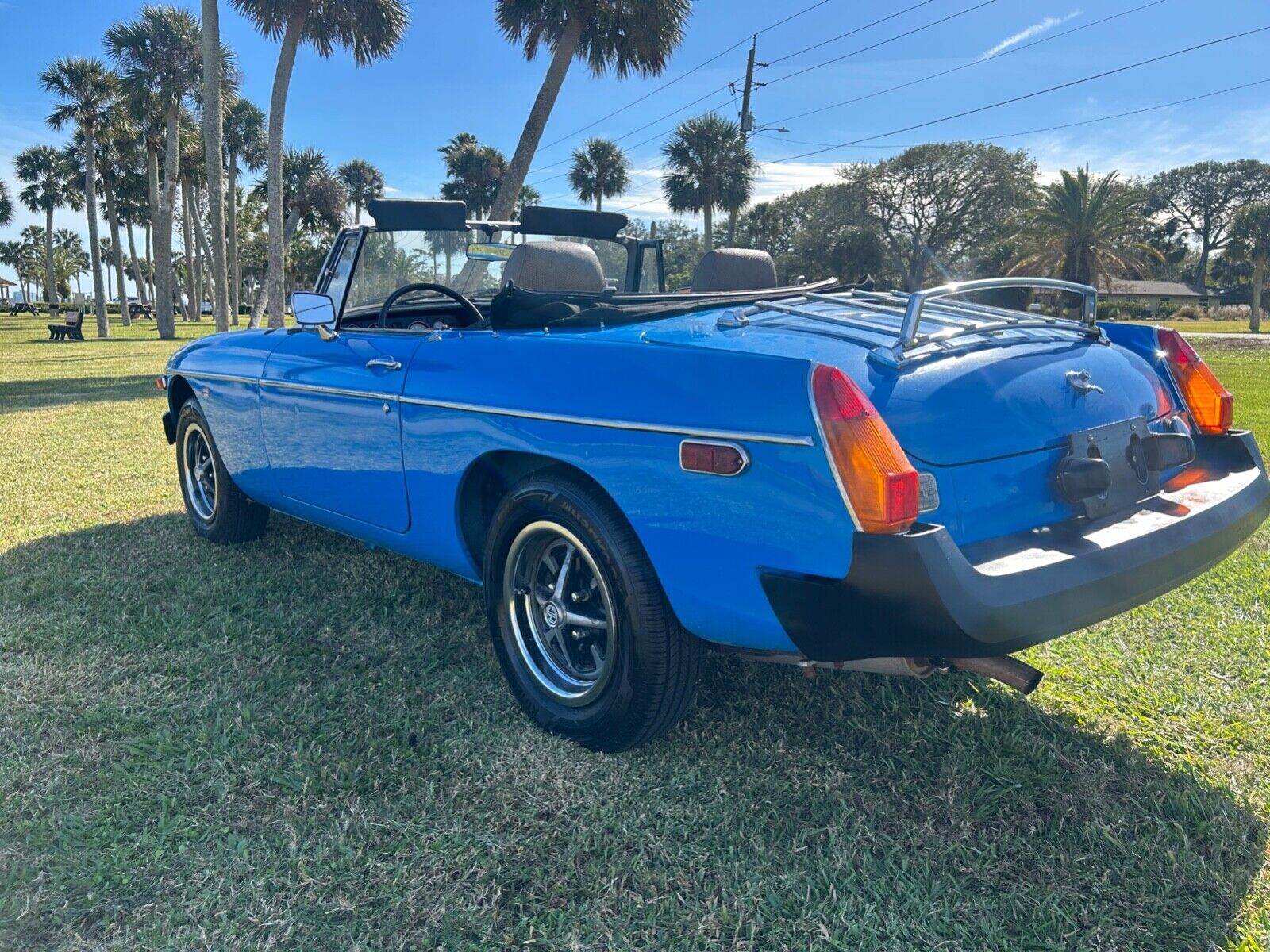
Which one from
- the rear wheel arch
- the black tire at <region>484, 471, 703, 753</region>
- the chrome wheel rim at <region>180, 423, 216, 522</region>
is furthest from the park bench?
the black tire at <region>484, 471, 703, 753</region>

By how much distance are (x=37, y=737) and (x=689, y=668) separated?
1.94 m

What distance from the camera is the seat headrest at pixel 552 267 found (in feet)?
10.4

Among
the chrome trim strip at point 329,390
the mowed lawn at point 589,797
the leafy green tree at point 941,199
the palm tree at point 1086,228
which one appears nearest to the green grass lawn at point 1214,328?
the palm tree at point 1086,228

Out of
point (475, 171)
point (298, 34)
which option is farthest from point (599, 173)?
point (298, 34)

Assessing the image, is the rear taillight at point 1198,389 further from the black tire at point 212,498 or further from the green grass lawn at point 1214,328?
the green grass lawn at point 1214,328

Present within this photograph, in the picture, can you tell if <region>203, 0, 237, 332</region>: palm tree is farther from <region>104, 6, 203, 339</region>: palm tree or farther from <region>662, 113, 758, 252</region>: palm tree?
<region>662, 113, 758, 252</region>: palm tree

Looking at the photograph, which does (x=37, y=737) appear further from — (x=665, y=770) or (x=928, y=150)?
(x=928, y=150)

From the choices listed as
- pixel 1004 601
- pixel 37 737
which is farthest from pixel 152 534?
pixel 1004 601

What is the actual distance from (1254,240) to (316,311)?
51049 mm

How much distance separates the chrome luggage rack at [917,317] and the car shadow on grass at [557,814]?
114 centimetres

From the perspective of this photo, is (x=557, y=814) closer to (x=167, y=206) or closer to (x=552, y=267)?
(x=552, y=267)

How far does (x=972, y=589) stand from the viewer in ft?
6.06

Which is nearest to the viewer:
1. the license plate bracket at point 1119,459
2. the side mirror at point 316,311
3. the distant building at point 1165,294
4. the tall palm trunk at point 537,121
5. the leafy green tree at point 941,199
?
the license plate bracket at point 1119,459

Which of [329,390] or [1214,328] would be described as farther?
[1214,328]
